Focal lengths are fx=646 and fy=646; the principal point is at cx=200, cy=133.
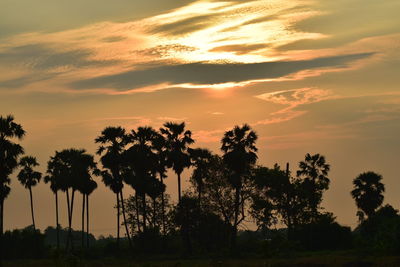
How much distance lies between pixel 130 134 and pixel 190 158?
10.4m

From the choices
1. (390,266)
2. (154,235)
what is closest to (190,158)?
(154,235)

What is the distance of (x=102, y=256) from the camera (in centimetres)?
9375

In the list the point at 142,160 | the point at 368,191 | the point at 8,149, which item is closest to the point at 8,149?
the point at 8,149

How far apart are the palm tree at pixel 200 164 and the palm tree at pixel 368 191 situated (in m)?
23.7

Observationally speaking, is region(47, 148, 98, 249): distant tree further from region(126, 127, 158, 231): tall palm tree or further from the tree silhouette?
the tree silhouette

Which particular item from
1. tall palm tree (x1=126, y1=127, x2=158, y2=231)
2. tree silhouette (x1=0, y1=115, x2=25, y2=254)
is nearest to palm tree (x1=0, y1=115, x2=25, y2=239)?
tree silhouette (x1=0, y1=115, x2=25, y2=254)

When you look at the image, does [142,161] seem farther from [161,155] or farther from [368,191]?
[368,191]

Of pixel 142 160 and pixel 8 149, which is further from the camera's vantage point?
pixel 142 160

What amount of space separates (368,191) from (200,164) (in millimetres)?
26731

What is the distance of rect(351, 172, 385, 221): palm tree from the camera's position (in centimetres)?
10112

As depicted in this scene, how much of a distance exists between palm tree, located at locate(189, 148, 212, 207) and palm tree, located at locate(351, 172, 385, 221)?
23.7m

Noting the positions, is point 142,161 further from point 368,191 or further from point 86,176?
point 368,191

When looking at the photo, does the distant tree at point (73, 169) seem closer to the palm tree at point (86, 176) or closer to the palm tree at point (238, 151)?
the palm tree at point (86, 176)

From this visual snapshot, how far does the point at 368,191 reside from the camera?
3986 inches
